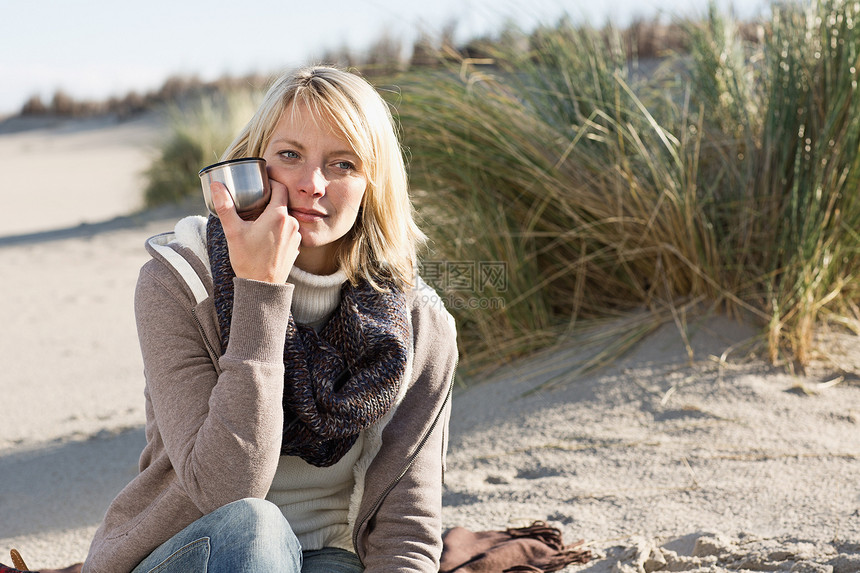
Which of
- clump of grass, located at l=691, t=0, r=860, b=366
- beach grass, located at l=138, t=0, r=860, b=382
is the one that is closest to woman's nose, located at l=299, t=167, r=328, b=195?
beach grass, located at l=138, t=0, r=860, b=382

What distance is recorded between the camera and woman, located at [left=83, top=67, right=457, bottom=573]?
5.32 feet

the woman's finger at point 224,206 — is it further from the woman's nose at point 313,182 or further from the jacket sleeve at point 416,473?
the jacket sleeve at point 416,473

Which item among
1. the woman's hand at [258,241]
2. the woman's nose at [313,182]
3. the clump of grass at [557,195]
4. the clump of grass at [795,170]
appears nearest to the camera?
the woman's hand at [258,241]

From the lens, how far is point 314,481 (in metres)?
1.93

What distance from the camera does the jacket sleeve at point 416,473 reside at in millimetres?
1872

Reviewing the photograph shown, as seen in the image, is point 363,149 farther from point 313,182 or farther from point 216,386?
point 216,386

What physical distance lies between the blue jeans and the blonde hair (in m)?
0.59

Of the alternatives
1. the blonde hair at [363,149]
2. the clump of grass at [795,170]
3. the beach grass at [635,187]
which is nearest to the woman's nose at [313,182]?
the blonde hair at [363,149]

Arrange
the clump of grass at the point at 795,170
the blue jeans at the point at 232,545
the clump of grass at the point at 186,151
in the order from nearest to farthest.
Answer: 1. the blue jeans at the point at 232,545
2. the clump of grass at the point at 795,170
3. the clump of grass at the point at 186,151

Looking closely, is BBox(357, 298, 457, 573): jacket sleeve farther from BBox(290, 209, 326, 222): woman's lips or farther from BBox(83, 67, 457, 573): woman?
BBox(290, 209, 326, 222): woman's lips

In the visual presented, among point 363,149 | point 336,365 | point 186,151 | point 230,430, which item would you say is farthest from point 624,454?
point 186,151

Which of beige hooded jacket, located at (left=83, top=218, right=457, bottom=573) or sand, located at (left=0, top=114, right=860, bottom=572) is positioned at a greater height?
beige hooded jacket, located at (left=83, top=218, right=457, bottom=573)

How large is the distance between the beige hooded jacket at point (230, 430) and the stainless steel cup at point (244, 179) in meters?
0.18

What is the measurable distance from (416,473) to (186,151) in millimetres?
10126
